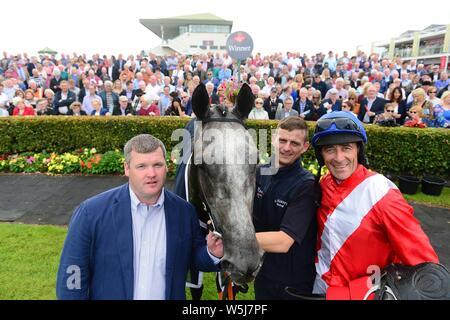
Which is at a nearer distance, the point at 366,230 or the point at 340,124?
the point at 366,230

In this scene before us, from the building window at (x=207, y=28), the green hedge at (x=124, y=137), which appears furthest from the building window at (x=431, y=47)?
the green hedge at (x=124, y=137)

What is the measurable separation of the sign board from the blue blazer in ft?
24.6

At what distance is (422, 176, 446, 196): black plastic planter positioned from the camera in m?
6.98

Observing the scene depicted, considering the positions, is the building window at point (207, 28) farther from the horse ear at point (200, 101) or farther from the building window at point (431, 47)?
the horse ear at point (200, 101)

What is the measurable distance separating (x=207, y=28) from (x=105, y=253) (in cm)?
4066

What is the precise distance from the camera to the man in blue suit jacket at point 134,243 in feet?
6.19

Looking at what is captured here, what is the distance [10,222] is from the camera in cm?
Answer: 582

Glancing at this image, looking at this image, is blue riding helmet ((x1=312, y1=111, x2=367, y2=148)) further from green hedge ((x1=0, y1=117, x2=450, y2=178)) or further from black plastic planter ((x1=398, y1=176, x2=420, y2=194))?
black plastic planter ((x1=398, y1=176, x2=420, y2=194))

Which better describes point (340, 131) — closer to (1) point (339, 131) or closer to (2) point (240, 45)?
(1) point (339, 131)

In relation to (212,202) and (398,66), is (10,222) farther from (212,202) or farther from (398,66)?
(398,66)

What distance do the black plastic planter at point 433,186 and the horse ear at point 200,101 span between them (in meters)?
6.63

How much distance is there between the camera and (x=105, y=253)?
6.23 ft

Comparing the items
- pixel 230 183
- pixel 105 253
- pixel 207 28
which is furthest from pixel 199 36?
pixel 105 253

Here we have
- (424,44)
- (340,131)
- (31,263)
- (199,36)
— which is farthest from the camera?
(424,44)
